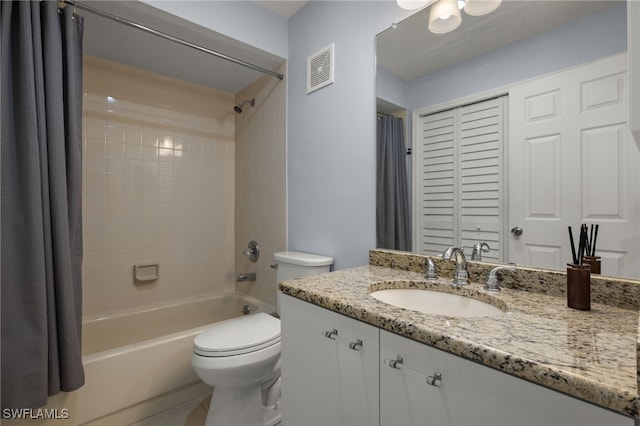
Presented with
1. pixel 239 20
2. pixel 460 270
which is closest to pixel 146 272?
pixel 239 20

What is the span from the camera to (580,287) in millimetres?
751

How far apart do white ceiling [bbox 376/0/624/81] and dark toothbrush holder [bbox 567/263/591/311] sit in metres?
0.76

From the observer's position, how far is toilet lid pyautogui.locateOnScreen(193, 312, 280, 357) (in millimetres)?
1271

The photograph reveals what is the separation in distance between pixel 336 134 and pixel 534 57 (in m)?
0.92

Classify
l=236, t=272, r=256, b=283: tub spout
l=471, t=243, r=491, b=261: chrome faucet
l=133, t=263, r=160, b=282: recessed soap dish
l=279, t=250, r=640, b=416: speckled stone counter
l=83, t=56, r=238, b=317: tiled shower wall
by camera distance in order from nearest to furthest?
l=279, t=250, r=640, b=416: speckled stone counter, l=471, t=243, r=491, b=261: chrome faucet, l=83, t=56, r=238, b=317: tiled shower wall, l=133, t=263, r=160, b=282: recessed soap dish, l=236, t=272, r=256, b=283: tub spout

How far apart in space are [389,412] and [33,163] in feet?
5.28

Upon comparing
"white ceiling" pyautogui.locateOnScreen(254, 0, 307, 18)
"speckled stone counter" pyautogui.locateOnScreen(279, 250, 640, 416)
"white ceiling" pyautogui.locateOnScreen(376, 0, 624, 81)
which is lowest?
"speckled stone counter" pyautogui.locateOnScreen(279, 250, 640, 416)

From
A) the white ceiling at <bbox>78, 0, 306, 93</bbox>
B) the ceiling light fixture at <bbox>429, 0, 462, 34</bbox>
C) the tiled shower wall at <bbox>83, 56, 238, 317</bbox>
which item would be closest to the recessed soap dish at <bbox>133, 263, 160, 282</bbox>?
the tiled shower wall at <bbox>83, 56, 238, 317</bbox>

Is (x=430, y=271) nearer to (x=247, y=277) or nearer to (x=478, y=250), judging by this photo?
(x=478, y=250)

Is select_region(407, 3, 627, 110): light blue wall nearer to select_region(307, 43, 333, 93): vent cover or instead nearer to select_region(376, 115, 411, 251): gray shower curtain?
select_region(376, 115, 411, 251): gray shower curtain

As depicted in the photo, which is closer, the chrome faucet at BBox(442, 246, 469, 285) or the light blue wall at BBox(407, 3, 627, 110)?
the light blue wall at BBox(407, 3, 627, 110)

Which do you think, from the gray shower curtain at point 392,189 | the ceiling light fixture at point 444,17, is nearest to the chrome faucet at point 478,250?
the gray shower curtain at point 392,189

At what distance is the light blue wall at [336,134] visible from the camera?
148 centimetres

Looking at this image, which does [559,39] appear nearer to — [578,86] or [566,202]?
[578,86]
